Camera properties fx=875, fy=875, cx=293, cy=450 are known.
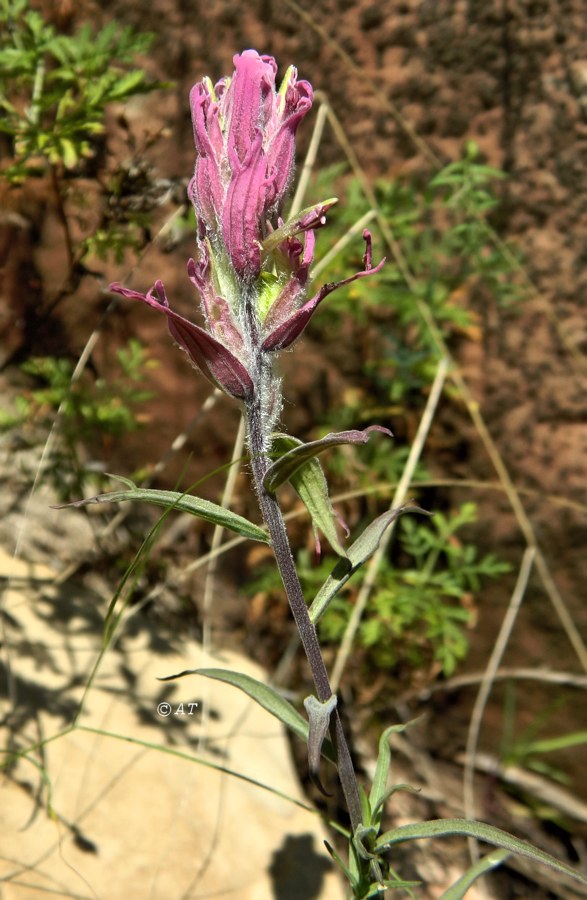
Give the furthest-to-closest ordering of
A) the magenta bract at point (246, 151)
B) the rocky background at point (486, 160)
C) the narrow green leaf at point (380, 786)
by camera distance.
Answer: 1. the rocky background at point (486, 160)
2. the narrow green leaf at point (380, 786)
3. the magenta bract at point (246, 151)

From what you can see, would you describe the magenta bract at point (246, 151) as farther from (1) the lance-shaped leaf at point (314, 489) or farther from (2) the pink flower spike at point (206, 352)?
(1) the lance-shaped leaf at point (314, 489)

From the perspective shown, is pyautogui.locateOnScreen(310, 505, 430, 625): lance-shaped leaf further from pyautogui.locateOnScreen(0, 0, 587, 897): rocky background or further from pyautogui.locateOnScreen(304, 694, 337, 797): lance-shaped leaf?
pyautogui.locateOnScreen(0, 0, 587, 897): rocky background

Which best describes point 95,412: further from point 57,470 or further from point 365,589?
point 365,589

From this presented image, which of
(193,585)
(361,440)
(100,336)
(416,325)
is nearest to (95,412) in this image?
(100,336)

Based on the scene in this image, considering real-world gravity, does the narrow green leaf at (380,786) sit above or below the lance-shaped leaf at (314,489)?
below

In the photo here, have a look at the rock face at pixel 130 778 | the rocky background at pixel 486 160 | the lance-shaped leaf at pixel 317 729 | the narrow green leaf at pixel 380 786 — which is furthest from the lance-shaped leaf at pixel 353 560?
the rocky background at pixel 486 160

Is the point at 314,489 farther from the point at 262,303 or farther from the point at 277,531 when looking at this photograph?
the point at 262,303

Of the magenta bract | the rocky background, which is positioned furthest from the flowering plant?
the rocky background
